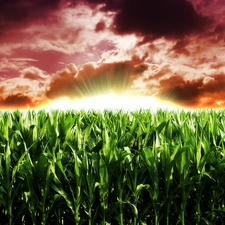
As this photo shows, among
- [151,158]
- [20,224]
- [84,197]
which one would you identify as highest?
[151,158]

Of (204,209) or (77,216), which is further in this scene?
(204,209)

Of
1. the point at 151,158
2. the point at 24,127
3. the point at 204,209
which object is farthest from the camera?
the point at 24,127

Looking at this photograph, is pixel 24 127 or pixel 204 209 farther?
pixel 24 127

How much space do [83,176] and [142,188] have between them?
0.39 meters

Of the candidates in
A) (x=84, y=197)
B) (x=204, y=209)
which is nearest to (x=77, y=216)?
(x=84, y=197)

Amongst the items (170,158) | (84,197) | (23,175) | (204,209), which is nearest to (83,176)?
(84,197)

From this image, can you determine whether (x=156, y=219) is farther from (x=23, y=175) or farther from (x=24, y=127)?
(x=24, y=127)

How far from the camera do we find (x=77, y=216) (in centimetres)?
219

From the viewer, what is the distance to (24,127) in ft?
9.79

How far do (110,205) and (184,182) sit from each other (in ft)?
1.53

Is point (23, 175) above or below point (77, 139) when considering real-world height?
below

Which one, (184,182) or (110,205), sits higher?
(184,182)

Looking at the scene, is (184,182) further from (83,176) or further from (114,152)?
(83,176)

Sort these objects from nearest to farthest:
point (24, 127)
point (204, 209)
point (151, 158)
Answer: point (151, 158), point (204, 209), point (24, 127)
